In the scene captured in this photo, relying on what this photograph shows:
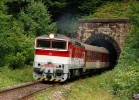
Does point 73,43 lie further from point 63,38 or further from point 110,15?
point 110,15

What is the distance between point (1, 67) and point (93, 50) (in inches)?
341

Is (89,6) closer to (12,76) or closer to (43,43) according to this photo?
(43,43)

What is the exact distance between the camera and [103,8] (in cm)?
4109

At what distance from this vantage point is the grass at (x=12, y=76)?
21022 mm

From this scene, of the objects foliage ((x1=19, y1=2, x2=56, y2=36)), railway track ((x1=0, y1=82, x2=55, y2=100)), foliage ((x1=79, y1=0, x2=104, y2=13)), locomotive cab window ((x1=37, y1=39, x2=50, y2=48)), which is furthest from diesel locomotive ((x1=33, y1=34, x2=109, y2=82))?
foliage ((x1=79, y1=0, x2=104, y2=13))

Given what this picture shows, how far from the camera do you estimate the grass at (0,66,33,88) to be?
69.0 ft

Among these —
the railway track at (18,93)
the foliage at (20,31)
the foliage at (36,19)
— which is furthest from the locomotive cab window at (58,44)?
the foliage at (36,19)

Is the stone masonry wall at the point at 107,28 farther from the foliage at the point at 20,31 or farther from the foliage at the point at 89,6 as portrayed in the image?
the foliage at the point at 20,31

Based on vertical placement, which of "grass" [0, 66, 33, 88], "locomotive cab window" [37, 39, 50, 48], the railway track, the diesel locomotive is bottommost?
the railway track

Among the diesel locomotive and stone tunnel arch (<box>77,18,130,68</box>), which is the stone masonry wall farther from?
→ the diesel locomotive

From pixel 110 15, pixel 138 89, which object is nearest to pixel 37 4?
pixel 110 15

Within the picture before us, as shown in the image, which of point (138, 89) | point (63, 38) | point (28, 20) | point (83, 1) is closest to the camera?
point (138, 89)

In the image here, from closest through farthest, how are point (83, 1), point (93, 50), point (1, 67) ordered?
1. point (1, 67)
2. point (93, 50)
3. point (83, 1)

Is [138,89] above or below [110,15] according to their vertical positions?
below
